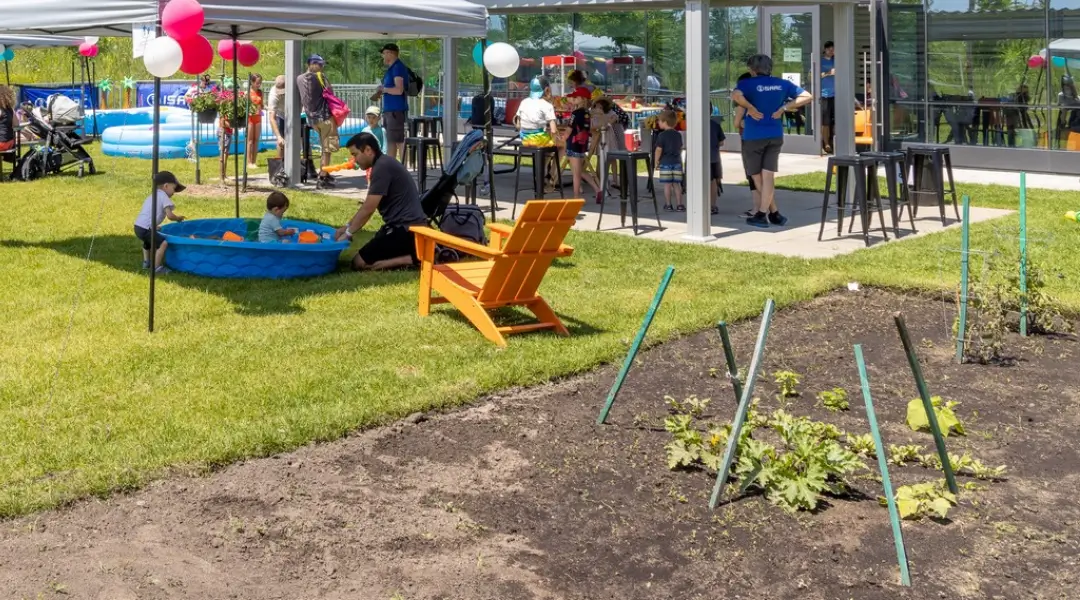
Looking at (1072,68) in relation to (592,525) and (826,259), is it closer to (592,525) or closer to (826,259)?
(826,259)

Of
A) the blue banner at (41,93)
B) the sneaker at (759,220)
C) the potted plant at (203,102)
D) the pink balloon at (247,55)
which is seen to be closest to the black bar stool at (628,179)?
the sneaker at (759,220)

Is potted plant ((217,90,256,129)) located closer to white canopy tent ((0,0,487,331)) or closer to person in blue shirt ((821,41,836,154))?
white canopy tent ((0,0,487,331))

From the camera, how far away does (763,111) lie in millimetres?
12688

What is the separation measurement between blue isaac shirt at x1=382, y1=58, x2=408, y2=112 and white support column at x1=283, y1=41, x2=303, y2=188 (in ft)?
5.14

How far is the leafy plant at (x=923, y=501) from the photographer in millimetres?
5250

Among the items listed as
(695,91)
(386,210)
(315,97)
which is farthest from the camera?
(315,97)

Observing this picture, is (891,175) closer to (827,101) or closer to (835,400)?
(835,400)

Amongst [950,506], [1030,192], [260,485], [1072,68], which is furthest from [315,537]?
[1072,68]

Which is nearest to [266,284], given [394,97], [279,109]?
[394,97]

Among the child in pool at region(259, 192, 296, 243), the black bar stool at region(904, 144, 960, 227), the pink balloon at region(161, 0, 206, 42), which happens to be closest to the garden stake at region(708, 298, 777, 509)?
the pink balloon at region(161, 0, 206, 42)

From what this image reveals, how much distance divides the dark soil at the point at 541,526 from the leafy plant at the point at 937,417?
0.20 feet

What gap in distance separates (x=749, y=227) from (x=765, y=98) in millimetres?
1367

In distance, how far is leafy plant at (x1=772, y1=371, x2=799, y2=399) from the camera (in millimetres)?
7062

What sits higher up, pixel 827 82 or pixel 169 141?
pixel 827 82
